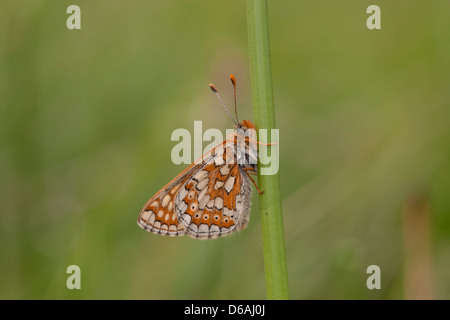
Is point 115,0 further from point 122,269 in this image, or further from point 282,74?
point 122,269

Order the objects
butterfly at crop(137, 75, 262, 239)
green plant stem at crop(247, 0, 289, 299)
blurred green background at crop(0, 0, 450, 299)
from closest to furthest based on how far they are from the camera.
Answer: green plant stem at crop(247, 0, 289, 299) → butterfly at crop(137, 75, 262, 239) → blurred green background at crop(0, 0, 450, 299)

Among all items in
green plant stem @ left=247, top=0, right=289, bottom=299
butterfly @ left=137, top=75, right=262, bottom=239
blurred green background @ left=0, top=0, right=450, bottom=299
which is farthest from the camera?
blurred green background @ left=0, top=0, right=450, bottom=299

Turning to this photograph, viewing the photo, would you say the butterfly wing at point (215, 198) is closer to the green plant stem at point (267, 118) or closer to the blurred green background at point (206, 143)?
the blurred green background at point (206, 143)

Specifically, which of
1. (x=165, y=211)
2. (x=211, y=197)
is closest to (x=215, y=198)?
(x=211, y=197)

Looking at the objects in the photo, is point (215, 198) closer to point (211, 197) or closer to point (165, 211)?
point (211, 197)

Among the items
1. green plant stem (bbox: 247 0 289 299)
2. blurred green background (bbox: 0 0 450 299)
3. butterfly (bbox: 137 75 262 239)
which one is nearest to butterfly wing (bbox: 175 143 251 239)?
butterfly (bbox: 137 75 262 239)

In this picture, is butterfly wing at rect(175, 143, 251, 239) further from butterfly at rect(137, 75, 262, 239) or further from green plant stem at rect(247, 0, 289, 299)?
green plant stem at rect(247, 0, 289, 299)

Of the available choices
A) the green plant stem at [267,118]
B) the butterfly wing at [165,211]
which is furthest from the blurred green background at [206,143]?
the green plant stem at [267,118]
